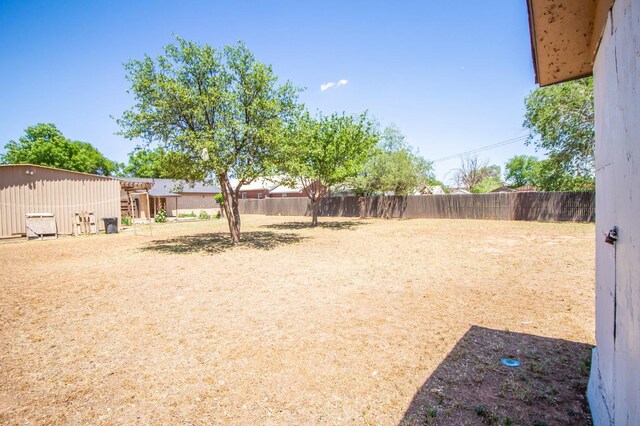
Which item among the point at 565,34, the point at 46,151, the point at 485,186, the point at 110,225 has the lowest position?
the point at 110,225

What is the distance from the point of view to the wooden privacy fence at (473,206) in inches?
704

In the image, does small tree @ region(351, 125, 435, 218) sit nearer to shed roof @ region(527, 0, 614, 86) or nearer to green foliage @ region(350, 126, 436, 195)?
green foliage @ region(350, 126, 436, 195)

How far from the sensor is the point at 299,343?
3.89 metres

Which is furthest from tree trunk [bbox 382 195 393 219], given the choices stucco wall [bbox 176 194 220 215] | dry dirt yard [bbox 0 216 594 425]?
stucco wall [bbox 176 194 220 215]

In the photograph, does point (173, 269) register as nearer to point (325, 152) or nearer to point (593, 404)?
point (593, 404)

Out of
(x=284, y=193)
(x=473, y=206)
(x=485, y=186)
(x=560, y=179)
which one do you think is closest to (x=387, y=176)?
(x=473, y=206)

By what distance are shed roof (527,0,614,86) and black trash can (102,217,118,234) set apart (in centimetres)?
2038

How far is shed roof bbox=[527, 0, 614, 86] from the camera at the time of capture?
247 centimetres

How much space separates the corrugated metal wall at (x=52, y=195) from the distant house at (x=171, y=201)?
10.9 m

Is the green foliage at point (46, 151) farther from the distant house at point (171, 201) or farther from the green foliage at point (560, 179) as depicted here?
the green foliage at point (560, 179)

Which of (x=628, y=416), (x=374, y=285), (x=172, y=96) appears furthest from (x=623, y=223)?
(x=172, y=96)

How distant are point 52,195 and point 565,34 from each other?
21236mm

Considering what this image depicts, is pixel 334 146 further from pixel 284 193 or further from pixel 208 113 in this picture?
pixel 284 193

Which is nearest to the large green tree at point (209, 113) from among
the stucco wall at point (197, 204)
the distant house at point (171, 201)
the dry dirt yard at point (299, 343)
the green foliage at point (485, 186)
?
the dry dirt yard at point (299, 343)
